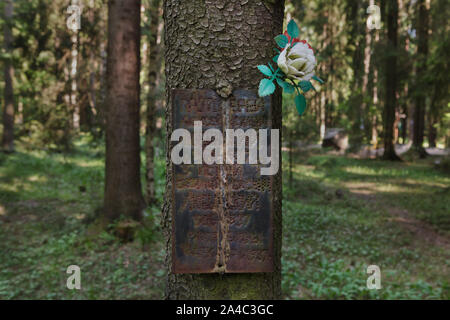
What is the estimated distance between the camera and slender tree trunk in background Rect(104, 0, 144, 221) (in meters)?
5.85

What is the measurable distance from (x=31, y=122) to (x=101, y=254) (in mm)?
8371

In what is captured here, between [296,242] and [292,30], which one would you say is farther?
[296,242]

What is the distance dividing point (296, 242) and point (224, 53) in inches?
204

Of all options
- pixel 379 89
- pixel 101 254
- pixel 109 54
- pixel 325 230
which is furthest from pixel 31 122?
pixel 379 89

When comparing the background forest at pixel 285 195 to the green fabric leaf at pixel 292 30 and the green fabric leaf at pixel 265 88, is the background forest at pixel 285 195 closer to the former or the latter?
the green fabric leaf at pixel 265 88

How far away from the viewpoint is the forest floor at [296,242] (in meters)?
4.55

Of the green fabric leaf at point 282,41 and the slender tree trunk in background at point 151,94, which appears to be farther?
the slender tree trunk in background at point 151,94

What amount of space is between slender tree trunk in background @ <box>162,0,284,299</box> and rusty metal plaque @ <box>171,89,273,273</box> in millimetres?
91

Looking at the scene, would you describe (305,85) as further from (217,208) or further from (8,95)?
(8,95)

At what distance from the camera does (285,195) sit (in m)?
9.38

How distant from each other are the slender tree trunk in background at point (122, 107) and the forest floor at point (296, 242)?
64cm

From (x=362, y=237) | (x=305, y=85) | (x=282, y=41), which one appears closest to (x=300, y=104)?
(x=305, y=85)

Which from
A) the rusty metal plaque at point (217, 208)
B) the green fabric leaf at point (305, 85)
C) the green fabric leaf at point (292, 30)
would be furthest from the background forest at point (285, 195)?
the green fabric leaf at point (292, 30)

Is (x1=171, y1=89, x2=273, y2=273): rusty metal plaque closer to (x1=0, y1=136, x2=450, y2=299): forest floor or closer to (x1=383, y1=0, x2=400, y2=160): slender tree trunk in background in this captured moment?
(x1=0, y1=136, x2=450, y2=299): forest floor
